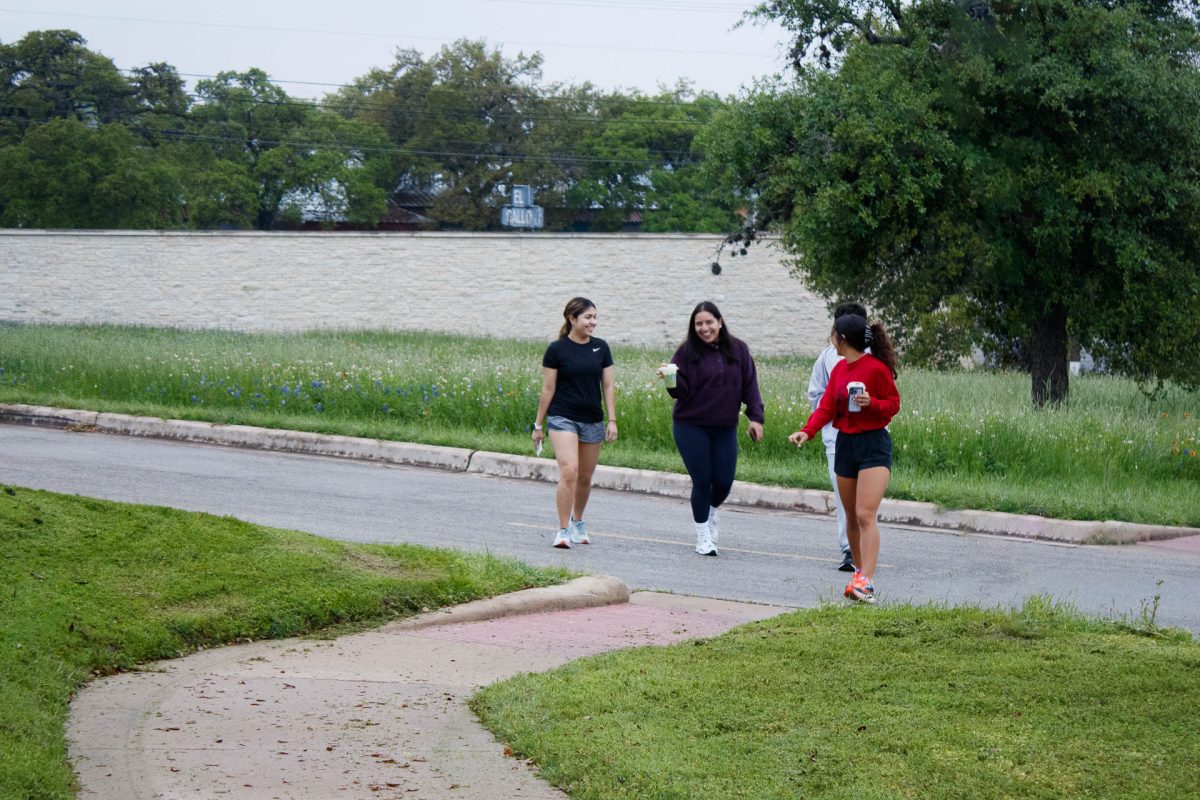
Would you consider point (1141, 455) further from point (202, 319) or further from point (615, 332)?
point (202, 319)

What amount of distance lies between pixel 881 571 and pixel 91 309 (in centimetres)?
3545

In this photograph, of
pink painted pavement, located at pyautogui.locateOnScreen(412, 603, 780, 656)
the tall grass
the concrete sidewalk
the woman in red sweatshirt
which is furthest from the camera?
the tall grass

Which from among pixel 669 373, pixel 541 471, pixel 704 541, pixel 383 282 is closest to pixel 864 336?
pixel 669 373

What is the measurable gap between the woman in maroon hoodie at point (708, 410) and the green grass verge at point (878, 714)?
12.2 feet

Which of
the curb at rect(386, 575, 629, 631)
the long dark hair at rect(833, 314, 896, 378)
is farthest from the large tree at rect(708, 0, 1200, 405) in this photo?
the curb at rect(386, 575, 629, 631)

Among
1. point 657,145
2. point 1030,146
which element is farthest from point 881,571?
point 657,145

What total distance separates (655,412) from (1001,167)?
5685 mm

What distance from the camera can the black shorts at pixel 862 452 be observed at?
870 centimetres

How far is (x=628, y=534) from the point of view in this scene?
11734mm

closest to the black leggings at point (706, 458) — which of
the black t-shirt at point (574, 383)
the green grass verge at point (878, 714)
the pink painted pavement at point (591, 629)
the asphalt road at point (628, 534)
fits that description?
the asphalt road at point (628, 534)

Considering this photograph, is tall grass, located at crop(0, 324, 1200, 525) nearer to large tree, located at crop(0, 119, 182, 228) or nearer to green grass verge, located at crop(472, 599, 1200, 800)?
green grass verge, located at crop(472, 599, 1200, 800)

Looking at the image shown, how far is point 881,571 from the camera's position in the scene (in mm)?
10344

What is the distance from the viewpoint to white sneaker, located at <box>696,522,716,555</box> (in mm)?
10805

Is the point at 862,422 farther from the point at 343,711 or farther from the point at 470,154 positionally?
the point at 470,154
